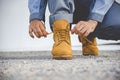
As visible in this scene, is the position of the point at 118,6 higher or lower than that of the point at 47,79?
higher

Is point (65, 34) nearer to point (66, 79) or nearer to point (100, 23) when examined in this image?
point (100, 23)

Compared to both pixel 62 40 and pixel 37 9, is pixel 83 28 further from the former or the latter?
pixel 37 9

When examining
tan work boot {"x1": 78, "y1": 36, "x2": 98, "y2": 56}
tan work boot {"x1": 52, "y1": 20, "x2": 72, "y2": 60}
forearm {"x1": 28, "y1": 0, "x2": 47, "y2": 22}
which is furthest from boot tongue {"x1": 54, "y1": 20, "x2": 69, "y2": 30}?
tan work boot {"x1": 78, "y1": 36, "x2": 98, "y2": 56}

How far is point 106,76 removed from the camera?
23.5 inches

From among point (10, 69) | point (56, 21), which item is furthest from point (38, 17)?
point (10, 69)

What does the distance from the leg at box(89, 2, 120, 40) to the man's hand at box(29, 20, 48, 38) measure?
0.20 metres

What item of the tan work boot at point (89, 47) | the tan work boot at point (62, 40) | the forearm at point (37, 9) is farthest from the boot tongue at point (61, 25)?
the tan work boot at point (89, 47)

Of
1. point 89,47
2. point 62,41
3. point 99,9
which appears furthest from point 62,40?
point 89,47

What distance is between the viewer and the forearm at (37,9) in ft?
3.55

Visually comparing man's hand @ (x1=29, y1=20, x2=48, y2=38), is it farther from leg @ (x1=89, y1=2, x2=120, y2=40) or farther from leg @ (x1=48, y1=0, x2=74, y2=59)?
leg @ (x1=89, y1=2, x2=120, y2=40)

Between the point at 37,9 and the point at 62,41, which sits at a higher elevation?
the point at 37,9

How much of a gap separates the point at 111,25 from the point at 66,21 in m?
0.20

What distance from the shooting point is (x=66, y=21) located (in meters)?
0.97

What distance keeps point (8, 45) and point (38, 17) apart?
271mm
